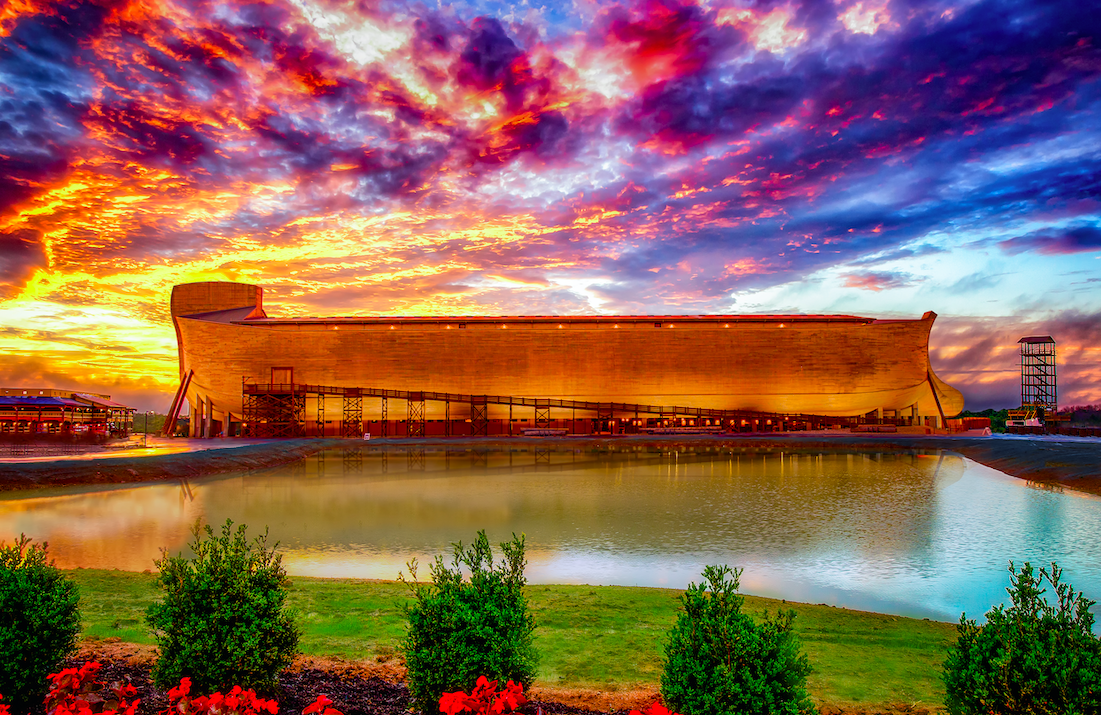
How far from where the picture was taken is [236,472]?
29.1m

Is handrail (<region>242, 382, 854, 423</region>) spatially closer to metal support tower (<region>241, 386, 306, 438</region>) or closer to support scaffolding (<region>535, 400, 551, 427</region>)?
support scaffolding (<region>535, 400, 551, 427</region>)

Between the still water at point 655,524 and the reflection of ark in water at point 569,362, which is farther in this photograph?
the reflection of ark in water at point 569,362

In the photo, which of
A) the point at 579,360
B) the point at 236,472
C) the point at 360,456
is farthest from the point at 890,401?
the point at 236,472

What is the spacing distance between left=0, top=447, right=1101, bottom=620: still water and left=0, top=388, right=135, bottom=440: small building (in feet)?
116

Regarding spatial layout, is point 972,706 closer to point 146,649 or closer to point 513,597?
point 513,597

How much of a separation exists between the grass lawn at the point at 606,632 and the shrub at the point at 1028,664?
4.74 ft

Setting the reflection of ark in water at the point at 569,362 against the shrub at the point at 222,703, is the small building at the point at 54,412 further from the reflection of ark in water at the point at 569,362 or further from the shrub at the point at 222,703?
the shrub at the point at 222,703

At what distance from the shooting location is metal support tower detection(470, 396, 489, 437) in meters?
63.5

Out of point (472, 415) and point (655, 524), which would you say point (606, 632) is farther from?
point (472, 415)

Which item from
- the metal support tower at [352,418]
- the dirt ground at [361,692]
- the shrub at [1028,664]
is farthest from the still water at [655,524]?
the metal support tower at [352,418]

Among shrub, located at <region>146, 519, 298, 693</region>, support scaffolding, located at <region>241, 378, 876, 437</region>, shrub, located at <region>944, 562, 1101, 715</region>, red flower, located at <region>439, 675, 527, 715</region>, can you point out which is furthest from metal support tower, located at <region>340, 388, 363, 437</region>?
shrub, located at <region>944, 562, 1101, 715</region>

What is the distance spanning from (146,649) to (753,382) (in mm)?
65151

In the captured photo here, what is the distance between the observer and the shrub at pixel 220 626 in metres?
4.48

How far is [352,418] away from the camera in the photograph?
63250 millimetres
